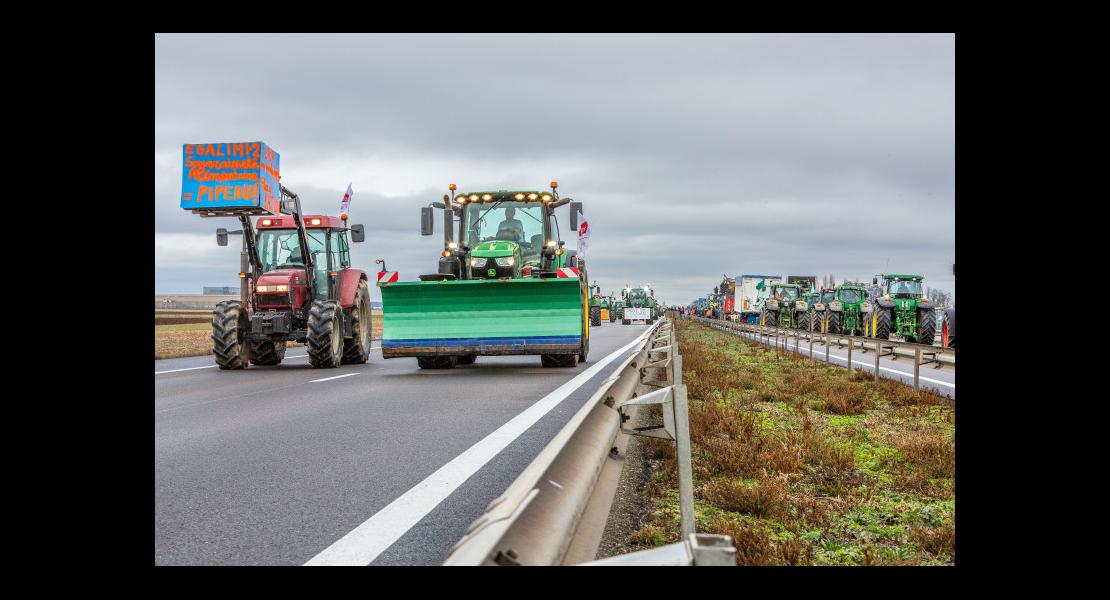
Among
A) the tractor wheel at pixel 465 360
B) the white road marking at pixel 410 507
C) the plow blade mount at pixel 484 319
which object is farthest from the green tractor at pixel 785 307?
the white road marking at pixel 410 507

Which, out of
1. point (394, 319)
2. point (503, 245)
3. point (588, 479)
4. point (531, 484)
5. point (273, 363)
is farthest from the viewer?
point (273, 363)

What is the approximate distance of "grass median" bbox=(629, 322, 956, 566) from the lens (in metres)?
3.98

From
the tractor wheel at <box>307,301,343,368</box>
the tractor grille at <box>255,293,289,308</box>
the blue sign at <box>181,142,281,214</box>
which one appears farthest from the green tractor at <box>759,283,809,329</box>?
the blue sign at <box>181,142,281,214</box>

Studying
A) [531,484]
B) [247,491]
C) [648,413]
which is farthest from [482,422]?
[531,484]

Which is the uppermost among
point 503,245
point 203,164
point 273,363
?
point 203,164

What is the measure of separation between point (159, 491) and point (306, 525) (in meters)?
1.45

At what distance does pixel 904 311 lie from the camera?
28500 millimetres

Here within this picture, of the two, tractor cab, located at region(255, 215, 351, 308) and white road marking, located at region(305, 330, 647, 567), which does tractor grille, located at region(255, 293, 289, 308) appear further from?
white road marking, located at region(305, 330, 647, 567)

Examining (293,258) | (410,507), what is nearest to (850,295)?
(293,258)

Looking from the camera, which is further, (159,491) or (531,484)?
(159,491)

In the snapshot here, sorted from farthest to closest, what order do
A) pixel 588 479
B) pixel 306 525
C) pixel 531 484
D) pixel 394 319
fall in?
pixel 394 319
pixel 306 525
pixel 588 479
pixel 531 484

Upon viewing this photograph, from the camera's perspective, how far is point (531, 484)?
2494 mm
